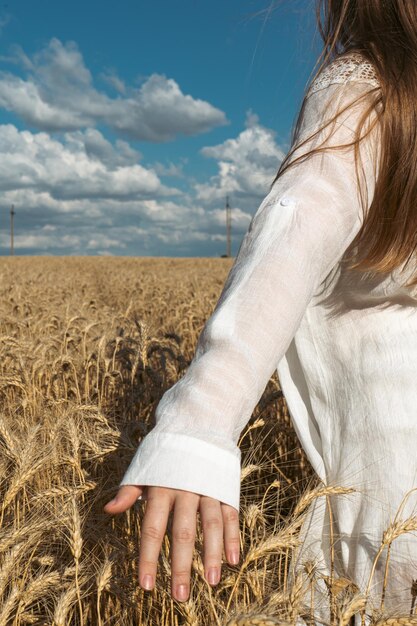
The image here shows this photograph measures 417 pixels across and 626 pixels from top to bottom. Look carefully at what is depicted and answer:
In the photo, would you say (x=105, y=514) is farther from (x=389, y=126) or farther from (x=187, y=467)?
(x=389, y=126)

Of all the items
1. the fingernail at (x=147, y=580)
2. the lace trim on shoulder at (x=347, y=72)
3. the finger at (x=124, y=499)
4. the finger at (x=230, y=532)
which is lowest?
the fingernail at (x=147, y=580)

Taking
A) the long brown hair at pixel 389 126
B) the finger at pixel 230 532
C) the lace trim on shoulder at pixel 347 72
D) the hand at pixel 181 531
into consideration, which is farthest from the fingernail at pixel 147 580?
the lace trim on shoulder at pixel 347 72

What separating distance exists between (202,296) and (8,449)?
5439 millimetres

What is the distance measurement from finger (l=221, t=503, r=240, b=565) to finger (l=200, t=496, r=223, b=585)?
0.01m

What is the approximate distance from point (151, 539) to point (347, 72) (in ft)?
2.72

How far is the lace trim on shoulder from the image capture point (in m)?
1.12

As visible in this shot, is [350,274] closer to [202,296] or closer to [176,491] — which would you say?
[176,491]

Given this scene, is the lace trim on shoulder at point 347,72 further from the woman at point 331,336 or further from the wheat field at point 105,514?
the wheat field at point 105,514

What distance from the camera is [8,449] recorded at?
172 cm

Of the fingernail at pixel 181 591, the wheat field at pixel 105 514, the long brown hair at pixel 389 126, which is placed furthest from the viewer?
the wheat field at pixel 105 514

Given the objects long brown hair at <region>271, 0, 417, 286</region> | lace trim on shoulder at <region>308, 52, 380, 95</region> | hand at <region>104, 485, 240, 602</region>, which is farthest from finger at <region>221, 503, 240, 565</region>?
lace trim on shoulder at <region>308, 52, 380, 95</region>

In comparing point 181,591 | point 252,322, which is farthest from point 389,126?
point 181,591

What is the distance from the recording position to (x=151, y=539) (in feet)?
2.70

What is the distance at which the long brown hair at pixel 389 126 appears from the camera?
1058 mm
